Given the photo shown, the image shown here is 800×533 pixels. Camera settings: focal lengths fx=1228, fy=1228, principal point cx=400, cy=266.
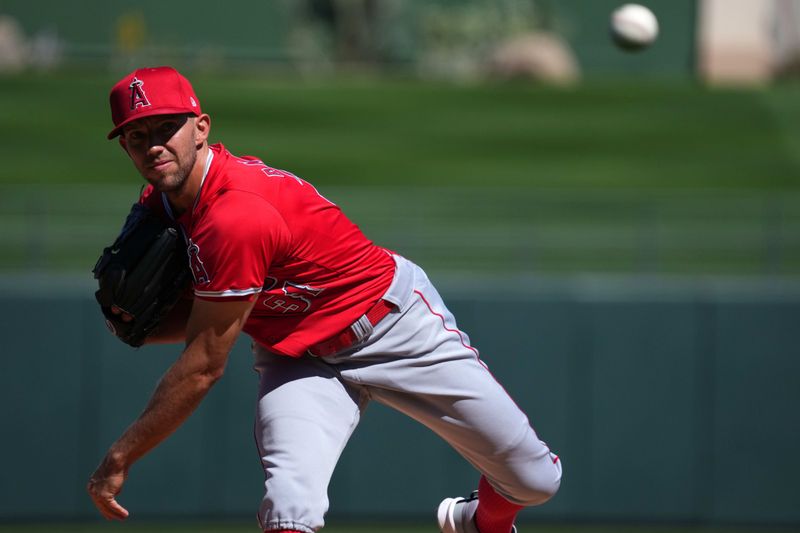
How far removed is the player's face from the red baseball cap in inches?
2.1

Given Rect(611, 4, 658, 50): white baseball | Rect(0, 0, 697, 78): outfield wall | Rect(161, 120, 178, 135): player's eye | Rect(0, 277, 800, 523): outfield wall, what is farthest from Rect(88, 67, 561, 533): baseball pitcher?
Rect(0, 0, 697, 78): outfield wall

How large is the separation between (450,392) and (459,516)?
74 cm

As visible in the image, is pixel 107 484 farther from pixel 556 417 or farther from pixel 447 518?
pixel 556 417

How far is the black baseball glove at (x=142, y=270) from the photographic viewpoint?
4148 mm

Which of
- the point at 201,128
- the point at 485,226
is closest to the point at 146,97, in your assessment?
the point at 201,128

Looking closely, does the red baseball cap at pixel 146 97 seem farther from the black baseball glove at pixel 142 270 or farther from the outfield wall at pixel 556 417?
the outfield wall at pixel 556 417

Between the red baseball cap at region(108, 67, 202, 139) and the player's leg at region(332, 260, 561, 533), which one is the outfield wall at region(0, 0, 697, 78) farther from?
the red baseball cap at region(108, 67, 202, 139)

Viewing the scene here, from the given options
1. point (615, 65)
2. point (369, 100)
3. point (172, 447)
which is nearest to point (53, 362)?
point (172, 447)

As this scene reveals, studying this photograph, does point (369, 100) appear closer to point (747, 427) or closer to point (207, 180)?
point (747, 427)

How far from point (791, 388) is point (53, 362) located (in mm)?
5504

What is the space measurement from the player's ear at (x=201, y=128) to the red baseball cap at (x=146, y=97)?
12 centimetres

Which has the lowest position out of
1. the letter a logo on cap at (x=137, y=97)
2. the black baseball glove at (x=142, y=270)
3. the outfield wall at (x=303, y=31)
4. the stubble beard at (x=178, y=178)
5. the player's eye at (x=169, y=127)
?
the black baseball glove at (x=142, y=270)

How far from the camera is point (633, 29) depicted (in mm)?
7035

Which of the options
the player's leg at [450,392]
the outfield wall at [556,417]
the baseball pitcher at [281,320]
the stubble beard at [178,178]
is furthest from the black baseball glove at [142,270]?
the outfield wall at [556,417]
